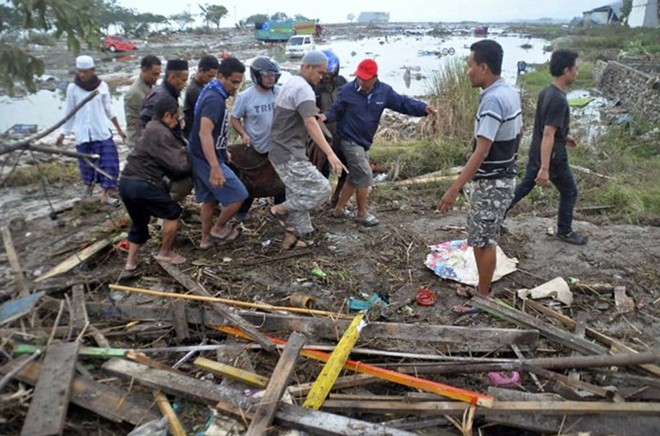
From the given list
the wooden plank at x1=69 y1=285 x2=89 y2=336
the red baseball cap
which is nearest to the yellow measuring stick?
the wooden plank at x1=69 y1=285 x2=89 y2=336

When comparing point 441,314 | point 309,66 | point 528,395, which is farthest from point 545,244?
point 309,66

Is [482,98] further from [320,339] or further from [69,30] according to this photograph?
[69,30]

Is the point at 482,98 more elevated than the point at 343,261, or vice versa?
the point at 482,98

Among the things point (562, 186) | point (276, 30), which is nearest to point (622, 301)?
point (562, 186)

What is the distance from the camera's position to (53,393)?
8.79 feet

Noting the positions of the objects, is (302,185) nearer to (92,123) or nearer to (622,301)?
(622,301)

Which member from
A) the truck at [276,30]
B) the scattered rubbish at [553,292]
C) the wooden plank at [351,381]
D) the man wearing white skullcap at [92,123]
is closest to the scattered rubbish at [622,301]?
the scattered rubbish at [553,292]

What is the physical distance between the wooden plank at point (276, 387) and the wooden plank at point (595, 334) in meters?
1.96

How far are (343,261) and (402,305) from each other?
2.98ft

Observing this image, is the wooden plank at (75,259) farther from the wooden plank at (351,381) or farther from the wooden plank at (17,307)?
the wooden plank at (351,381)

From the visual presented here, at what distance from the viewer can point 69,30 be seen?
2939 millimetres

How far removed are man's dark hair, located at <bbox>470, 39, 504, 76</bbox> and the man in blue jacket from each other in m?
1.63

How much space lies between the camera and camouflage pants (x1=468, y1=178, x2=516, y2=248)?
350cm

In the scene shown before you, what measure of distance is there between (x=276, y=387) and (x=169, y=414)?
0.60 metres
